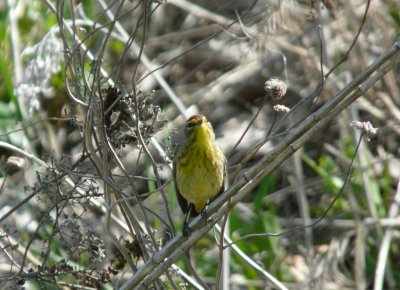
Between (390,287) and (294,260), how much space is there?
86 centimetres

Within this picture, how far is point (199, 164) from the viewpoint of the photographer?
3.88 metres

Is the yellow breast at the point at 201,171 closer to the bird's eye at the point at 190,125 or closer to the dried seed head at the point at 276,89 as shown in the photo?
the bird's eye at the point at 190,125

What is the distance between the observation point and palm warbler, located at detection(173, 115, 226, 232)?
12.7 ft

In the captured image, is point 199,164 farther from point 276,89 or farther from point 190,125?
point 276,89

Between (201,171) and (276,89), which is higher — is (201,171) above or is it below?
above

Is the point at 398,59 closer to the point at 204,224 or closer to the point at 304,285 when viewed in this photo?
the point at 204,224

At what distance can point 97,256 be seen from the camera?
117 inches

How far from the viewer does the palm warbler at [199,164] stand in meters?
3.87

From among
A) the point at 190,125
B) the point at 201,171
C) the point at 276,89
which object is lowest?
the point at 276,89

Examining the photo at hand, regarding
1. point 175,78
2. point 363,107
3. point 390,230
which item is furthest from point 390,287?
point 175,78

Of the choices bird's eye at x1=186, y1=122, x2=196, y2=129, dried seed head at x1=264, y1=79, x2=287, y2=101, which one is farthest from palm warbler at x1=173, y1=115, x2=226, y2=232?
dried seed head at x1=264, y1=79, x2=287, y2=101

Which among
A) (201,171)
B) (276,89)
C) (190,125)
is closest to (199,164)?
(201,171)

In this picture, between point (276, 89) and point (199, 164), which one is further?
point (199, 164)

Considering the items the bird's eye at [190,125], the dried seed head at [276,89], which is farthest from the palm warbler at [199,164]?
the dried seed head at [276,89]
